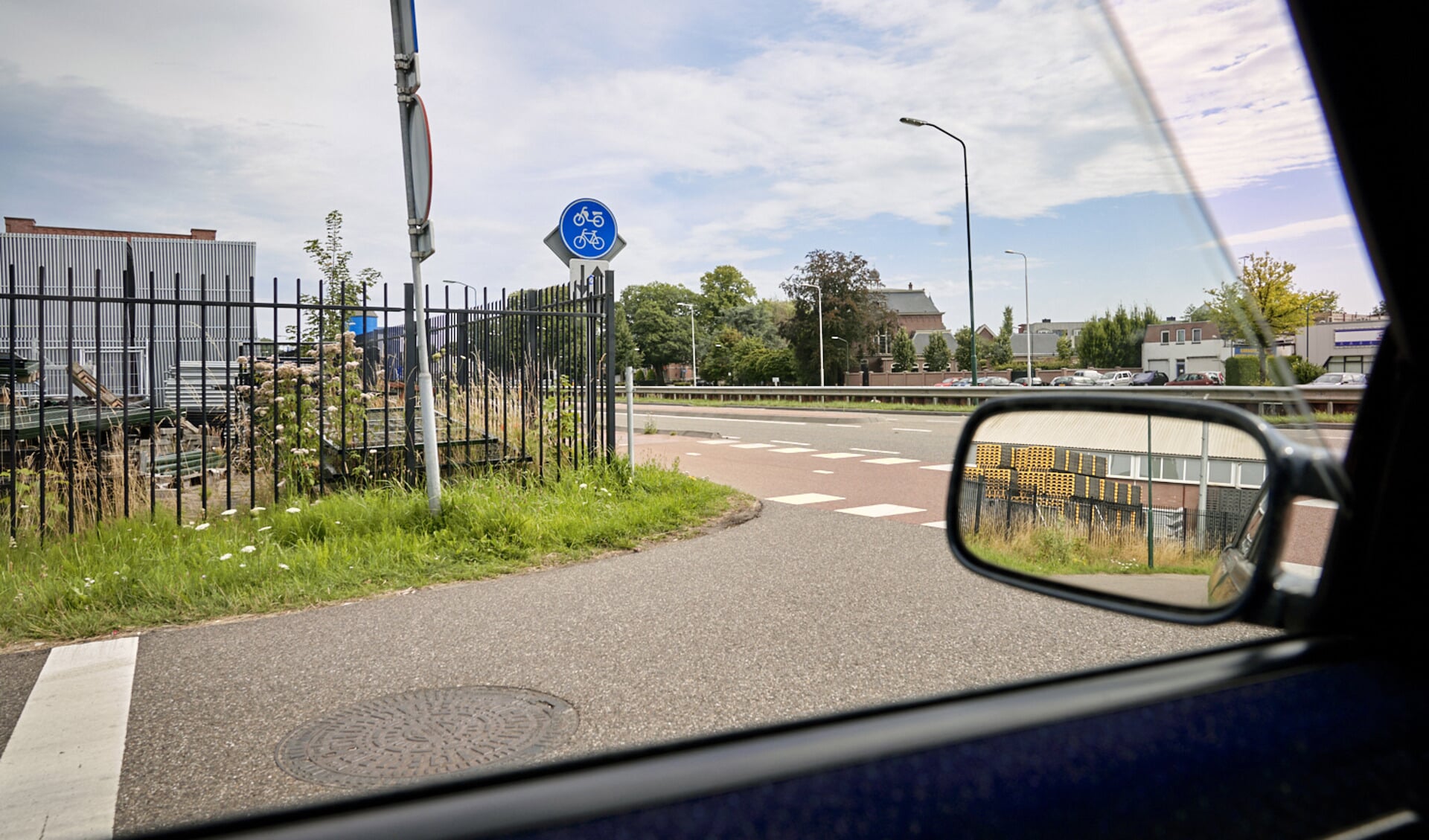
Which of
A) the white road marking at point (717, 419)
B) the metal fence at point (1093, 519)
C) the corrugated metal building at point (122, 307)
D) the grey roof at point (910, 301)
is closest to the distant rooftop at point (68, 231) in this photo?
the corrugated metal building at point (122, 307)

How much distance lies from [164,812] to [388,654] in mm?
1641

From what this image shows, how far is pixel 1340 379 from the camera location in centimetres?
114

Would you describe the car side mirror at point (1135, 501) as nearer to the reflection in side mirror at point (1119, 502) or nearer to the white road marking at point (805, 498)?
the reflection in side mirror at point (1119, 502)

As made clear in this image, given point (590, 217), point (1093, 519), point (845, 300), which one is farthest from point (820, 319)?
point (1093, 519)

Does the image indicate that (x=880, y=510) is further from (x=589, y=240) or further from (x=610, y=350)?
(x=589, y=240)

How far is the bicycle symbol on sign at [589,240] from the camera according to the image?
9734 millimetres

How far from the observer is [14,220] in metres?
45.4

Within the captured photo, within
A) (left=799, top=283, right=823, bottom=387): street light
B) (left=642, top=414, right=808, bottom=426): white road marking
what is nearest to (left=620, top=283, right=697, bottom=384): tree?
(left=799, top=283, right=823, bottom=387): street light

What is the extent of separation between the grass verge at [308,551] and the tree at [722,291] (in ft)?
339

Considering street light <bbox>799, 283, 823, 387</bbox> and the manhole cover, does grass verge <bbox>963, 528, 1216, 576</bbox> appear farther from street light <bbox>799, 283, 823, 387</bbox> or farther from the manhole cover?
street light <bbox>799, 283, 823, 387</bbox>

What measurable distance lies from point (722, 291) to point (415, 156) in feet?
350

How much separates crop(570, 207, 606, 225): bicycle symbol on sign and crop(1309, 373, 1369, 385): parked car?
356 inches

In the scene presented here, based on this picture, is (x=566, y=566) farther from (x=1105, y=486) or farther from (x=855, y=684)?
(x=1105, y=486)

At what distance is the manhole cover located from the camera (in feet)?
10.4
